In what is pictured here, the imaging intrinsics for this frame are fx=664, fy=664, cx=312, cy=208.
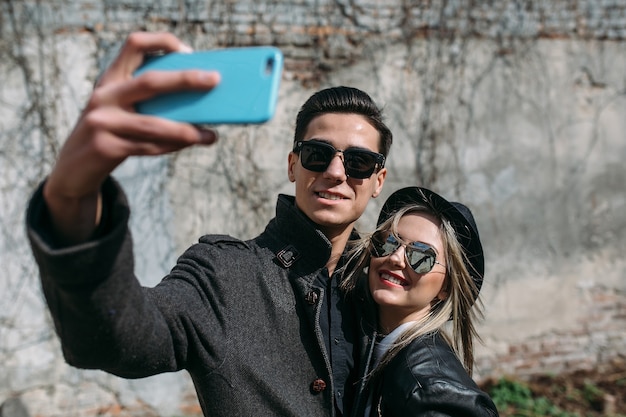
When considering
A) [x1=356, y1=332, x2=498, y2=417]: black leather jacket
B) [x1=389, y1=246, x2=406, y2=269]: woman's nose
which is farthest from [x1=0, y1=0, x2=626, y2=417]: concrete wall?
[x1=356, y1=332, x2=498, y2=417]: black leather jacket

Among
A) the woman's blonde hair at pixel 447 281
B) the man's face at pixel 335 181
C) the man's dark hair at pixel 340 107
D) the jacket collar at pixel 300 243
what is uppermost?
the man's dark hair at pixel 340 107

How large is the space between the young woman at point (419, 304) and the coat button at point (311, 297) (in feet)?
0.57

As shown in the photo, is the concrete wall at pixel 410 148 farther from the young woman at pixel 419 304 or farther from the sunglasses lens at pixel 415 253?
the sunglasses lens at pixel 415 253

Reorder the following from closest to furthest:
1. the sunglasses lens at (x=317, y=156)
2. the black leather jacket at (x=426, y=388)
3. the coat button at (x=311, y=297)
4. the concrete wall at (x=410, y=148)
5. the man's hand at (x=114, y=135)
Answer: the man's hand at (x=114, y=135) → the black leather jacket at (x=426, y=388) → the coat button at (x=311, y=297) → the sunglasses lens at (x=317, y=156) → the concrete wall at (x=410, y=148)

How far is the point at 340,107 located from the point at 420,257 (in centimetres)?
54

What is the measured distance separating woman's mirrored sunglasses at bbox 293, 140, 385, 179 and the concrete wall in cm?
245

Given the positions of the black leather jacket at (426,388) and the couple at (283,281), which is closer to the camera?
the couple at (283,281)

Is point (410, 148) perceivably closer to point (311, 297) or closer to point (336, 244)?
point (336, 244)

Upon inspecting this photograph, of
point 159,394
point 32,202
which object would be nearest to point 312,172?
point 32,202

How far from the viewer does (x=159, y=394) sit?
4328 millimetres

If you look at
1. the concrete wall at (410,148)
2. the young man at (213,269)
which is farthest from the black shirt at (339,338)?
the concrete wall at (410,148)

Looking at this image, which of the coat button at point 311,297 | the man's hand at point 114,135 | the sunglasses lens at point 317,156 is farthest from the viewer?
the sunglasses lens at point 317,156

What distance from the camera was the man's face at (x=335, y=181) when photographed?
1979mm

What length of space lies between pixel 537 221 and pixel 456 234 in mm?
3122
